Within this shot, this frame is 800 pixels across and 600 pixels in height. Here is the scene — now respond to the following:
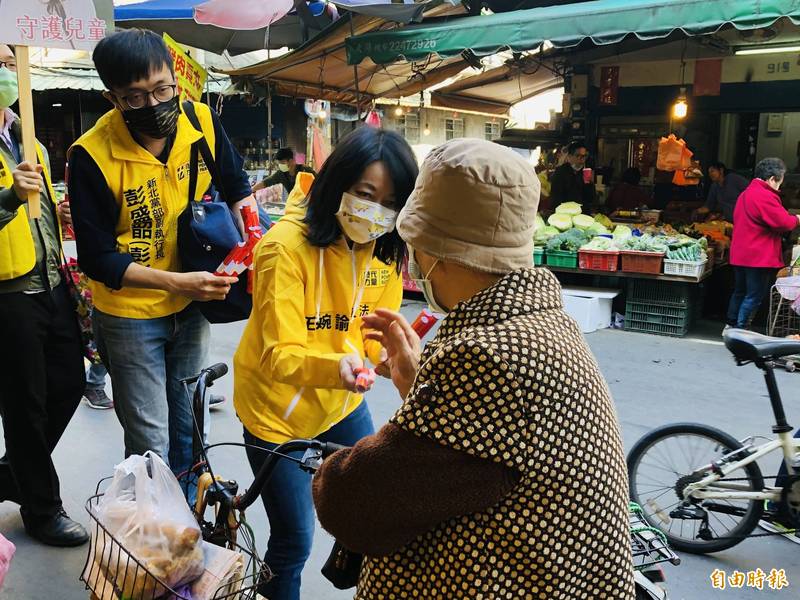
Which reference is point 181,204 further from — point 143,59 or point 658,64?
point 658,64

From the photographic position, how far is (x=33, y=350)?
3.02 meters

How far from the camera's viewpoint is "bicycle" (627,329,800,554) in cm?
334

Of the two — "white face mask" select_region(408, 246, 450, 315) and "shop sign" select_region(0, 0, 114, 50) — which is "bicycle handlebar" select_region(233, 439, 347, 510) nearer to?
"white face mask" select_region(408, 246, 450, 315)

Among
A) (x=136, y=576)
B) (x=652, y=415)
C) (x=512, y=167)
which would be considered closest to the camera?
(x=512, y=167)

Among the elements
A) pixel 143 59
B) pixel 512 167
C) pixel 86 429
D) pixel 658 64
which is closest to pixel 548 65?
pixel 658 64

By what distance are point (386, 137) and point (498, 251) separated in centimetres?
100

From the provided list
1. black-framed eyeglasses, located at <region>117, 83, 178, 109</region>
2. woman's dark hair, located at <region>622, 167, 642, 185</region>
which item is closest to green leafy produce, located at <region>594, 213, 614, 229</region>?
woman's dark hair, located at <region>622, 167, 642, 185</region>

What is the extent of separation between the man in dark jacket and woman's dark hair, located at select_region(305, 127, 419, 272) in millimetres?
8708

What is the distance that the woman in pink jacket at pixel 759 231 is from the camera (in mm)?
7172

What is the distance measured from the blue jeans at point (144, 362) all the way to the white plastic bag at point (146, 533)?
76 centimetres

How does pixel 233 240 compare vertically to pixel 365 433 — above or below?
above

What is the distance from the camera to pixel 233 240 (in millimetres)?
2703

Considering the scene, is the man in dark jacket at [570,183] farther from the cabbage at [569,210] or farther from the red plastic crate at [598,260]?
the red plastic crate at [598,260]

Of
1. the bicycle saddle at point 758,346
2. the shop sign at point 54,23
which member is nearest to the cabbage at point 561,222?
the bicycle saddle at point 758,346
